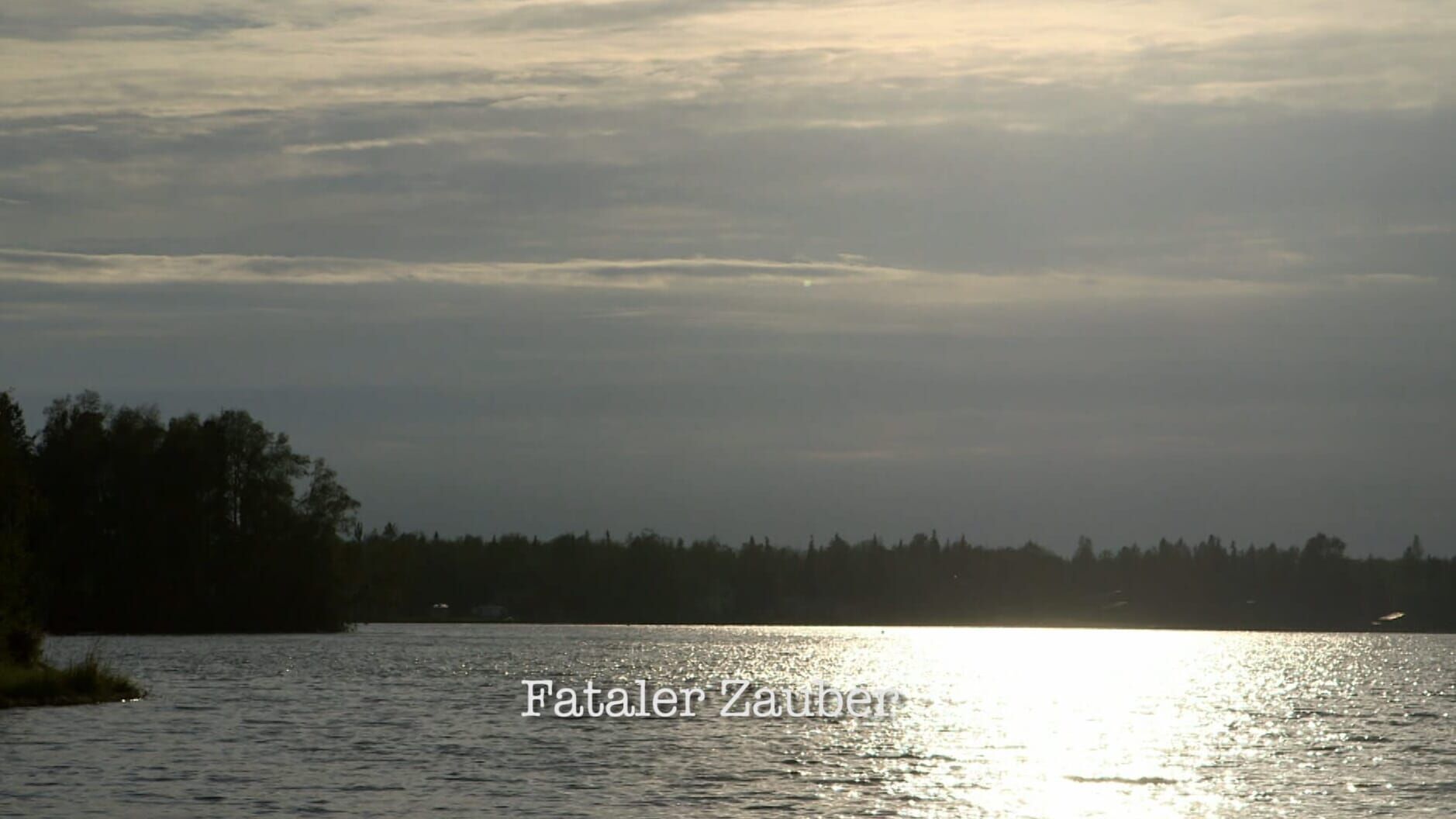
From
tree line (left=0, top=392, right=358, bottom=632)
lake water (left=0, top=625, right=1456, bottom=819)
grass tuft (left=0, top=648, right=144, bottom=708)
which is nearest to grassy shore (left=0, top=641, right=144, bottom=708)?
grass tuft (left=0, top=648, right=144, bottom=708)

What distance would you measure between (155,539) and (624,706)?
106m

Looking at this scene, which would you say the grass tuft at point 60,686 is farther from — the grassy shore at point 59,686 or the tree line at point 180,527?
the tree line at point 180,527

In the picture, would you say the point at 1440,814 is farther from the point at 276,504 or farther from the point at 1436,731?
the point at 276,504

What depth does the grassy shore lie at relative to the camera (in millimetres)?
75375

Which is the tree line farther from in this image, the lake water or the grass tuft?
the grass tuft

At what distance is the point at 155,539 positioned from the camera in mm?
185375

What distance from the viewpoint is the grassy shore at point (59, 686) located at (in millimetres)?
75375

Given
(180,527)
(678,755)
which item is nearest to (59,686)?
(678,755)

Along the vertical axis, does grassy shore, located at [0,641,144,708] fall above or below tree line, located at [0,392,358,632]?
below

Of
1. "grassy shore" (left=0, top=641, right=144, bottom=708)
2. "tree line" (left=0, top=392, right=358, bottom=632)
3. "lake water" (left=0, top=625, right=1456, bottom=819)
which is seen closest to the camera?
"lake water" (left=0, top=625, right=1456, bottom=819)

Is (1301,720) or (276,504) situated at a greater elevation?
(276,504)

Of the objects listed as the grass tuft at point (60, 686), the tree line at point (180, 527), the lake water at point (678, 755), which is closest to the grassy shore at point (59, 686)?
the grass tuft at point (60, 686)

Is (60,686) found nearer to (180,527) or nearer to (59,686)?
(59,686)

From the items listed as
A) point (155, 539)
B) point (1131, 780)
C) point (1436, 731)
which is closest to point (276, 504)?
point (155, 539)
